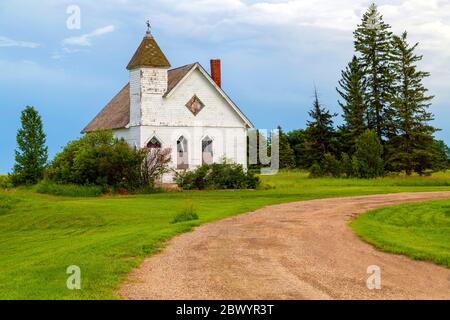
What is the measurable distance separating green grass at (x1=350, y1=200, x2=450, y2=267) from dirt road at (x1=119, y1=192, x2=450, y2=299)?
463 millimetres

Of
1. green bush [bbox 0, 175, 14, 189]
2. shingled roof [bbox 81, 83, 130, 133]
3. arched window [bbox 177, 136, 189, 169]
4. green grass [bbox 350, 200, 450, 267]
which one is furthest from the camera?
shingled roof [bbox 81, 83, 130, 133]

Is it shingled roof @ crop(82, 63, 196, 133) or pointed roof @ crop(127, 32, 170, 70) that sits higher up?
pointed roof @ crop(127, 32, 170, 70)

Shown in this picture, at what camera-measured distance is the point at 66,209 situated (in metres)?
27.5

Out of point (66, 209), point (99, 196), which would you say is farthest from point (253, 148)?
point (66, 209)

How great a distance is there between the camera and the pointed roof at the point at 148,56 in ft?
142

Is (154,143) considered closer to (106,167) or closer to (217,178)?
(217,178)

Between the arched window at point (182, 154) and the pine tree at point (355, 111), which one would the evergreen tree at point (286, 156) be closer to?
the pine tree at point (355, 111)

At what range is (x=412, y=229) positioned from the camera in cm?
2047

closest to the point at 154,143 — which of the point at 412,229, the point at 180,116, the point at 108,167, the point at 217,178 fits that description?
the point at 180,116

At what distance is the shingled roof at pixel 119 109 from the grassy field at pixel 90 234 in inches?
357

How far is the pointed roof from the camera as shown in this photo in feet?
142

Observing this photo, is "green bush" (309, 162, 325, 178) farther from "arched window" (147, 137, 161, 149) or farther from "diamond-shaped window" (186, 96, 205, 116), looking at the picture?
"arched window" (147, 137, 161, 149)

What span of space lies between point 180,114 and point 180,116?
0.13 meters

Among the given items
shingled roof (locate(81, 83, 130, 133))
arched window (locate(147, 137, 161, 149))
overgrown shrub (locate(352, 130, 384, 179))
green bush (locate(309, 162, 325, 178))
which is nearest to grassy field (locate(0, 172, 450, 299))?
arched window (locate(147, 137, 161, 149))
